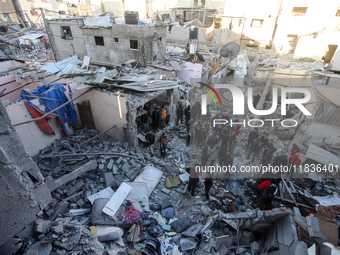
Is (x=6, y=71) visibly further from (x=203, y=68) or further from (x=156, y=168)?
(x=203, y=68)

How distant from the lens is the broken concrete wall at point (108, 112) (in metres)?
8.37

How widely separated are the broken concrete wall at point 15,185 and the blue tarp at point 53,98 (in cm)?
637

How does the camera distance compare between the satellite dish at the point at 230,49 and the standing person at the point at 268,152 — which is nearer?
the standing person at the point at 268,152

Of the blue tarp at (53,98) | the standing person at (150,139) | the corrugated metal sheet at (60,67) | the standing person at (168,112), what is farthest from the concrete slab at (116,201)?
→ the corrugated metal sheet at (60,67)

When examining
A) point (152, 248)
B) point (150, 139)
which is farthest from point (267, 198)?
point (150, 139)

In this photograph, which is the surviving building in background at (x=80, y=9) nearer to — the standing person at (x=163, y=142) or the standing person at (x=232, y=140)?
the standing person at (x=163, y=142)

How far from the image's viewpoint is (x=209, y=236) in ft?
16.7

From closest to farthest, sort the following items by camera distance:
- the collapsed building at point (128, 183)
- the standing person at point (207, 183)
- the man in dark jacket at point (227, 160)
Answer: the collapsed building at point (128, 183)
the standing person at point (207, 183)
the man in dark jacket at point (227, 160)

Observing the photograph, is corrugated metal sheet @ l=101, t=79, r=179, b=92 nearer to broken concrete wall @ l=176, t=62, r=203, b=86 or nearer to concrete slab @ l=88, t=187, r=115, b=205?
concrete slab @ l=88, t=187, r=115, b=205

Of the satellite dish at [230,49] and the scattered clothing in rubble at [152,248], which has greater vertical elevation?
the satellite dish at [230,49]

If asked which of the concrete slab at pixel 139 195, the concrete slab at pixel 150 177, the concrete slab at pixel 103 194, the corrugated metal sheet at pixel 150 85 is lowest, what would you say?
the concrete slab at pixel 150 177

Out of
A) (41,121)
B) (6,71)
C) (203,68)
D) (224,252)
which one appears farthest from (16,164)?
(203,68)

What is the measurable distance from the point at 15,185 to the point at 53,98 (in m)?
7.04

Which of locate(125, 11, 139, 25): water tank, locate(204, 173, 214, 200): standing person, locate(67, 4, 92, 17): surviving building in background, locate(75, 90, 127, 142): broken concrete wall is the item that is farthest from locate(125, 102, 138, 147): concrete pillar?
locate(67, 4, 92, 17): surviving building in background
